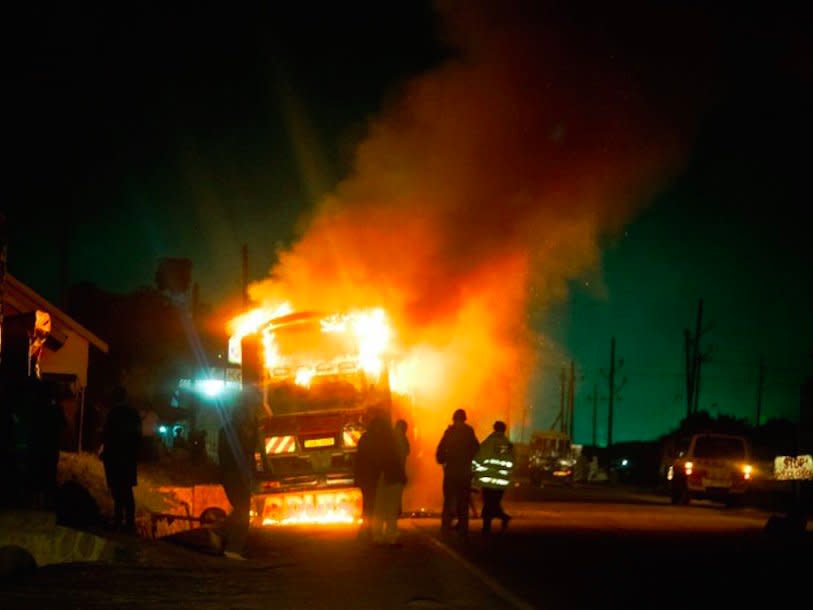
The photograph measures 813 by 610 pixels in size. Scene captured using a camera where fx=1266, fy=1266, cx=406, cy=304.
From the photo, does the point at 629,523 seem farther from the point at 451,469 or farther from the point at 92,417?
the point at 92,417

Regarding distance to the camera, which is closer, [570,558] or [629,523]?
[570,558]

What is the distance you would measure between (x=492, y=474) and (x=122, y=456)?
5.56m

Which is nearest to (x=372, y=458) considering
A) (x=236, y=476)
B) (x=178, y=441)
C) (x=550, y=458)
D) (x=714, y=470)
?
(x=236, y=476)

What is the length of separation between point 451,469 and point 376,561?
4.14 metres

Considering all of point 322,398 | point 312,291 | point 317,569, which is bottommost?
point 317,569

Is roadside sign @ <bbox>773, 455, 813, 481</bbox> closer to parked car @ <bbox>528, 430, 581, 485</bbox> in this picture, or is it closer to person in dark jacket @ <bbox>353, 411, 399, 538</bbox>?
person in dark jacket @ <bbox>353, 411, 399, 538</bbox>

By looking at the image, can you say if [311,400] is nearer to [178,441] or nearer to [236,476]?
[236,476]

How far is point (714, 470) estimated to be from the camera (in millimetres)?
32281

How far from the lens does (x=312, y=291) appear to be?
105 feet

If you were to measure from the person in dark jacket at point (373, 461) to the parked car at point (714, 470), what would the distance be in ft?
56.9

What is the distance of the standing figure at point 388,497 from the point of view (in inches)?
656

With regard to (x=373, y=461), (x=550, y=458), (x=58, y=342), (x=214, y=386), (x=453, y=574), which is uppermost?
(x=58, y=342)

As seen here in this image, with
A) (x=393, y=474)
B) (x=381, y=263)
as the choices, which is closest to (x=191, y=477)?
(x=381, y=263)

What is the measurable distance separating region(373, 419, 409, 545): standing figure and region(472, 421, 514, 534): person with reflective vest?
7.69 ft
